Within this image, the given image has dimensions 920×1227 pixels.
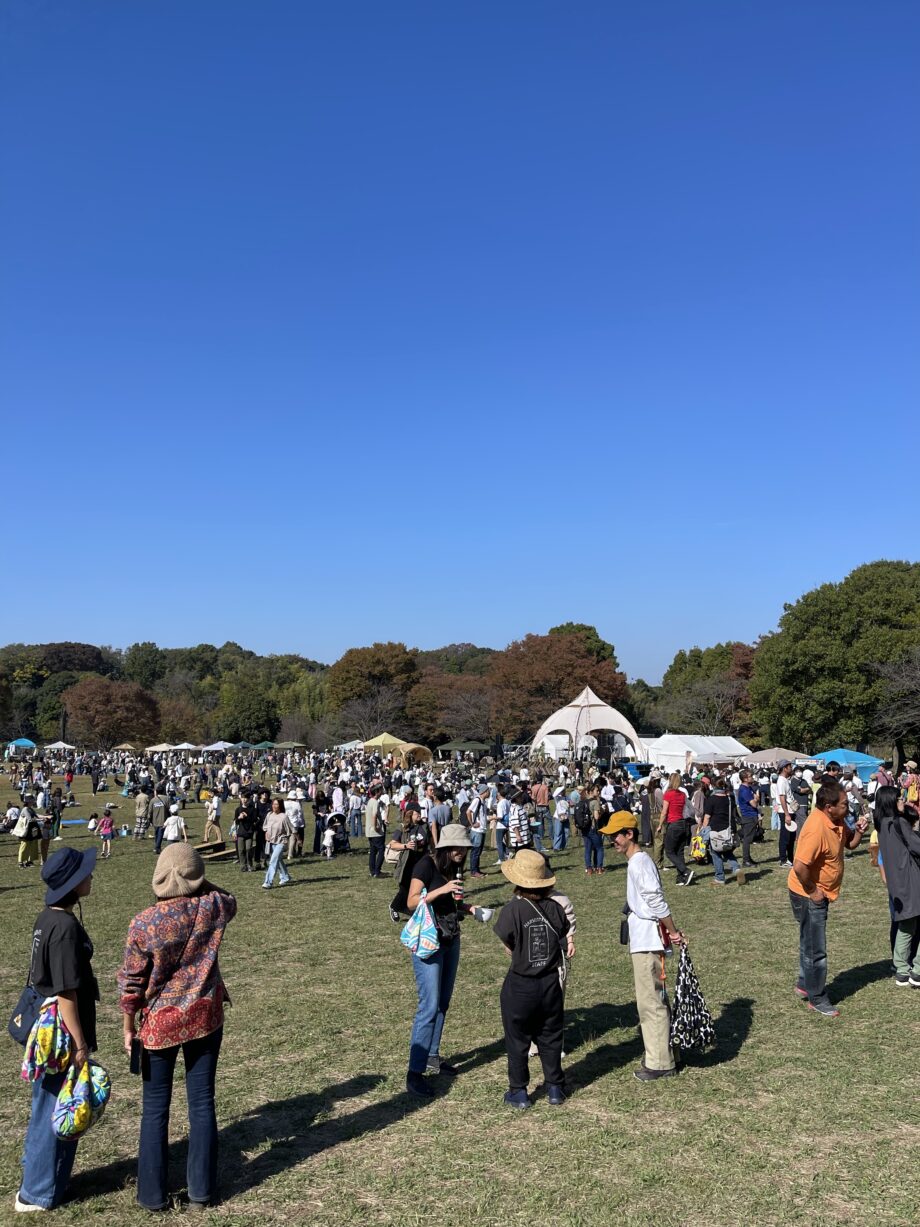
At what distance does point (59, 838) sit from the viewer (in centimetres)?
2423

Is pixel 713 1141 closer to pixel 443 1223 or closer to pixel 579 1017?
pixel 443 1223

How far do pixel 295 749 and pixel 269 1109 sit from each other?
253 ft

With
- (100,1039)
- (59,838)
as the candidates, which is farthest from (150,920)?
(59,838)

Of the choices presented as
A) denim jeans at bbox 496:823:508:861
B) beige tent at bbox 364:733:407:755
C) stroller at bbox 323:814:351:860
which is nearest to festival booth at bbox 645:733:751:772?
beige tent at bbox 364:733:407:755

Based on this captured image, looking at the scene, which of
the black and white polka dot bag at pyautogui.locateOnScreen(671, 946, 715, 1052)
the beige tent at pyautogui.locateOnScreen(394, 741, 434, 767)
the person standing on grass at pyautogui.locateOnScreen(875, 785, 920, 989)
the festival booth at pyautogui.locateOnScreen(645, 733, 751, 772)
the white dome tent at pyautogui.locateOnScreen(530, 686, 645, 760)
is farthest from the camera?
the beige tent at pyautogui.locateOnScreen(394, 741, 434, 767)

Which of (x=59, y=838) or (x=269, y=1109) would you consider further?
(x=59, y=838)

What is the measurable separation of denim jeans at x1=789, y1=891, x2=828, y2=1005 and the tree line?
37.6 meters

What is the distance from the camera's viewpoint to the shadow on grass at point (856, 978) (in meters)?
7.81

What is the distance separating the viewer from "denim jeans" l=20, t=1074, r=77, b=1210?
418cm

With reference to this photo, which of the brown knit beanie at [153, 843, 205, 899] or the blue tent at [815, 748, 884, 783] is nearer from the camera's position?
the brown knit beanie at [153, 843, 205, 899]

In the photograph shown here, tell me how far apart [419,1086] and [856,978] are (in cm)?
468

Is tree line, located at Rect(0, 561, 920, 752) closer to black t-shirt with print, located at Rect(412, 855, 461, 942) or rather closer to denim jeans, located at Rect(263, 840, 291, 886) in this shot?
denim jeans, located at Rect(263, 840, 291, 886)

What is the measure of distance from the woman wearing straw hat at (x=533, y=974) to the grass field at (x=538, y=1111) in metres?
0.25

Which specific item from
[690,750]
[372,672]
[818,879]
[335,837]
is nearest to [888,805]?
[818,879]
